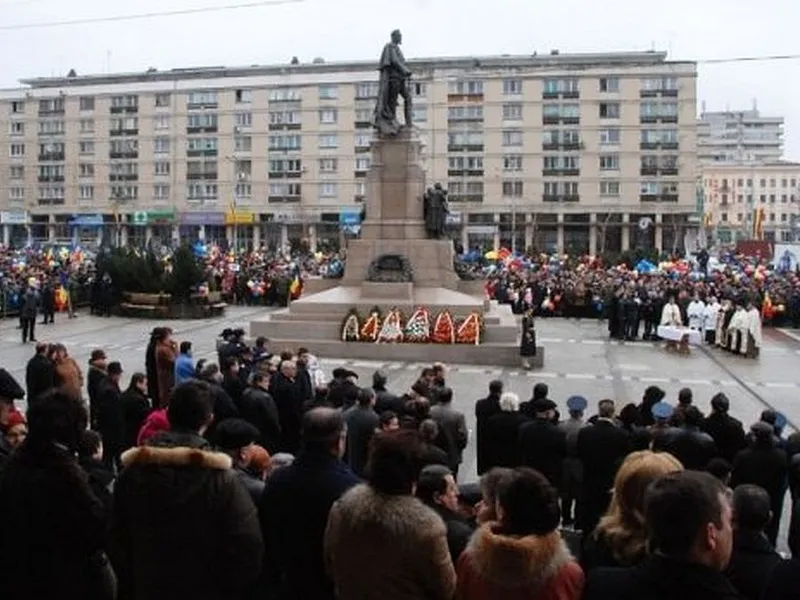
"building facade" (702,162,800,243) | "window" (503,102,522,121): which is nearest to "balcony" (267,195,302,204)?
"window" (503,102,522,121)

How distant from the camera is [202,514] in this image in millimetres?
4504

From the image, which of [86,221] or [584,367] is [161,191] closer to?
[86,221]

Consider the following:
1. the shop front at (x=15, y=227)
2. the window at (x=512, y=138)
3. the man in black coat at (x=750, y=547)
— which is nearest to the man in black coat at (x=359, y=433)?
the man in black coat at (x=750, y=547)

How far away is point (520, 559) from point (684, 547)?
669 mm

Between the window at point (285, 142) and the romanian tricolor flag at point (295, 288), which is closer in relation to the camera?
the romanian tricolor flag at point (295, 288)

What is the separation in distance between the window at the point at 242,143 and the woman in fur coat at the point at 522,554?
90385 mm

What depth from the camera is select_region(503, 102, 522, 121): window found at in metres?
86.0

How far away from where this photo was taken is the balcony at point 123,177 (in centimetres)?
9512

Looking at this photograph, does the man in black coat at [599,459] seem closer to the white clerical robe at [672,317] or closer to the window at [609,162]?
the white clerical robe at [672,317]

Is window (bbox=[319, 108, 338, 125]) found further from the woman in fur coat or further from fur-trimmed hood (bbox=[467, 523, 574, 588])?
fur-trimmed hood (bbox=[467, 523, 574, 588])

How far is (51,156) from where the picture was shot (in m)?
99.1

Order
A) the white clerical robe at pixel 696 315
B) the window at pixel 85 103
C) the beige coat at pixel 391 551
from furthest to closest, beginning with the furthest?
the window at pixel 85 103
the white clerical robe at pixel 696 315
the beige coat at pixel 391 551

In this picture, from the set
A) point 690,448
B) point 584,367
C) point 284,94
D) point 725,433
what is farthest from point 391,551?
point 284,94

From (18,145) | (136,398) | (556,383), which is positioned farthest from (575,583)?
(18,145)
